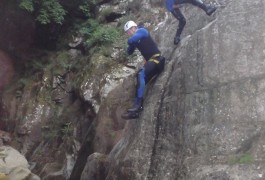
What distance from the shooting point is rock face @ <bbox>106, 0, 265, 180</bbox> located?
7.11 m

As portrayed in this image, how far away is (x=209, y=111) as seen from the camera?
25.5 ft

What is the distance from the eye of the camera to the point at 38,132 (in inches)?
645

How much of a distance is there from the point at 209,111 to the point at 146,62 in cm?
243

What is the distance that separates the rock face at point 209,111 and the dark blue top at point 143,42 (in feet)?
1.97

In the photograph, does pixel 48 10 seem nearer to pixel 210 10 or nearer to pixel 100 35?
pixel 100 35

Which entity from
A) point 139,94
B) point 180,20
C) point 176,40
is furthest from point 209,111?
point 180,20

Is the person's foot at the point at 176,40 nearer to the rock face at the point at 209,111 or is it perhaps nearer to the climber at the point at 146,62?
the rock face at the point at 209,111

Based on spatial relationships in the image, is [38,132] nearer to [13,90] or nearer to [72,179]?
[13,90]

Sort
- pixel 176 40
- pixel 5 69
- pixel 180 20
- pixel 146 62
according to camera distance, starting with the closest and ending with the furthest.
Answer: pixel 146 62 < pixel 176 40 < pixel 180 20 < pixel 5 69

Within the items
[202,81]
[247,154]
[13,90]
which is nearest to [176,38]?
[202,81]

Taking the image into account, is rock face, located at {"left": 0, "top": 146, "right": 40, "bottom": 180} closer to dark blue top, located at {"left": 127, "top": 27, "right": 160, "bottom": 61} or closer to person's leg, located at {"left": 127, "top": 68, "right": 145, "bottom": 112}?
person's leg, located at {"left": 127, "top": 68, "right": 145, "bottom": 112}

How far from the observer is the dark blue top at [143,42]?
31.4 feet

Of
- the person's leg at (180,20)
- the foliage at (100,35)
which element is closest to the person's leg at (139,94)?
the person's leg at (180,20)

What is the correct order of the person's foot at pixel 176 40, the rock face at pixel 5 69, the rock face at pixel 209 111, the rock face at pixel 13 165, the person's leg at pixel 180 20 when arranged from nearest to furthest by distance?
the rock face at pixel 209 111 < the person's foot at pixel 176 40 < the person's leg at pixel 180 20 < the rock face at pixel 13 165 < the rock face at pixel 5 69
